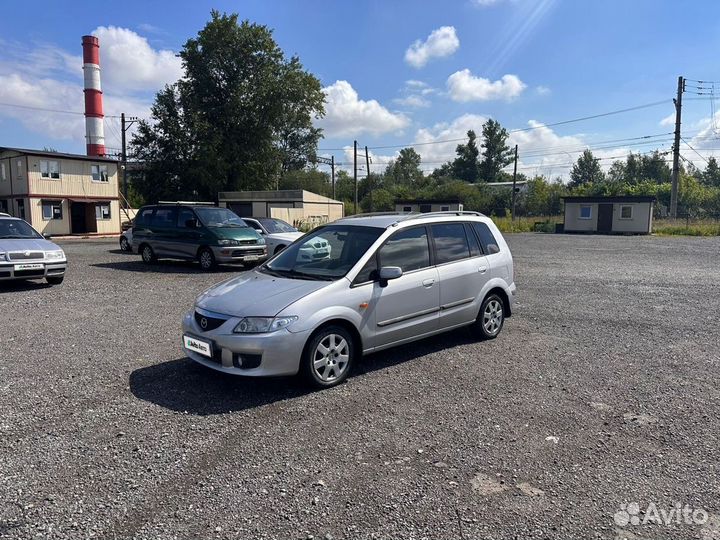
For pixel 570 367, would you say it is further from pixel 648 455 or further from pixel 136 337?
pixel 136 337

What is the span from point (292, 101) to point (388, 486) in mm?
45005

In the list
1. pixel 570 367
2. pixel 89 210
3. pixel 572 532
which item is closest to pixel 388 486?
pixel 572 532

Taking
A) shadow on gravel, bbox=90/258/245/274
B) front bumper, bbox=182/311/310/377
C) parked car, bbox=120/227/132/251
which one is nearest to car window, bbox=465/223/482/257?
front bumper, bbox=182/311/310/377

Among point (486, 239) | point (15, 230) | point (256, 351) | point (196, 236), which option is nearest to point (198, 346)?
point (256, 351)

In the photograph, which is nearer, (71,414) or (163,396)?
(71,414)

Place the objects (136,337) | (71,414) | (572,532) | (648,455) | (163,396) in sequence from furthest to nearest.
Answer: (136,337) < (163,396) < (71,414) < (648,455) < (572,532)

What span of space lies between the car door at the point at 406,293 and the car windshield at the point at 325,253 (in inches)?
10.9

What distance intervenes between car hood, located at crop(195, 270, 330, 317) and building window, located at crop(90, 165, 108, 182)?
112 feet

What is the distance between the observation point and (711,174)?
92.8 m

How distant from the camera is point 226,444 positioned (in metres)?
3.86

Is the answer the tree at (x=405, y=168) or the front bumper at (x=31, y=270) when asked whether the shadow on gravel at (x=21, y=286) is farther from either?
the tree at (x=405, y=168)

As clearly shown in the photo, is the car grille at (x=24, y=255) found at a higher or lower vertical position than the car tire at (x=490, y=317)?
higher

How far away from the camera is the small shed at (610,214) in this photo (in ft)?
126

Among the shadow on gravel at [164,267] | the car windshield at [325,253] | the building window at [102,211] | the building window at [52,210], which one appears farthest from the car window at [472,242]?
the building window at [102,211]
